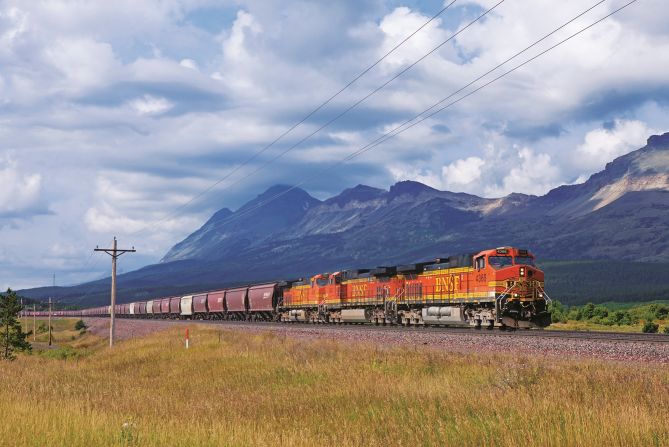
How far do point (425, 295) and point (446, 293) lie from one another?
3319 millimetres

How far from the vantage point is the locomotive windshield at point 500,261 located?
3616 centimetres

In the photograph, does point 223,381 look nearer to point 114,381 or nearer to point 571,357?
point 114,381

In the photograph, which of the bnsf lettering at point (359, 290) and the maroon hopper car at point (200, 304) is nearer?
the bnsf lettering at point (359, 290)

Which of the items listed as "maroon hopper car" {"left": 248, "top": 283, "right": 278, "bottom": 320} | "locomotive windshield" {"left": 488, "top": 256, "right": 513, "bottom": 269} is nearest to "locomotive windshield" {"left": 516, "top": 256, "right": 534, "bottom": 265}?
"locomotive windshield" {"left": 488, "top": 256, "right": 513, "bottom": 269}

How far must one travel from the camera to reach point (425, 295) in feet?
146

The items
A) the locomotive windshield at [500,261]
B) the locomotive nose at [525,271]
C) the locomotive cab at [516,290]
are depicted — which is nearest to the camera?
the locomotive cab at [516,290]

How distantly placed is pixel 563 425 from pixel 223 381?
46.9 ft

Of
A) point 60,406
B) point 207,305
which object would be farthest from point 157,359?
point 207,305

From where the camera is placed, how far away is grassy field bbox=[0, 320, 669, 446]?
11.2m

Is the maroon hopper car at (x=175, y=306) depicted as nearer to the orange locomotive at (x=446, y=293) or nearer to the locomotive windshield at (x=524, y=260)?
the orange locomotive at (x=446, y=293)

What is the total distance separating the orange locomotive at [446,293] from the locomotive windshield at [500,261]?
25 mm

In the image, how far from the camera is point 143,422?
13.9m

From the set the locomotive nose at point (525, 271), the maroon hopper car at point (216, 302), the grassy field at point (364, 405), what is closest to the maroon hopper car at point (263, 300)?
the maroon hopper car at point (216, 302)

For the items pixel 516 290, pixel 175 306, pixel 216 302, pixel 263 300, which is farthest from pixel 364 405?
pixel 175 306
